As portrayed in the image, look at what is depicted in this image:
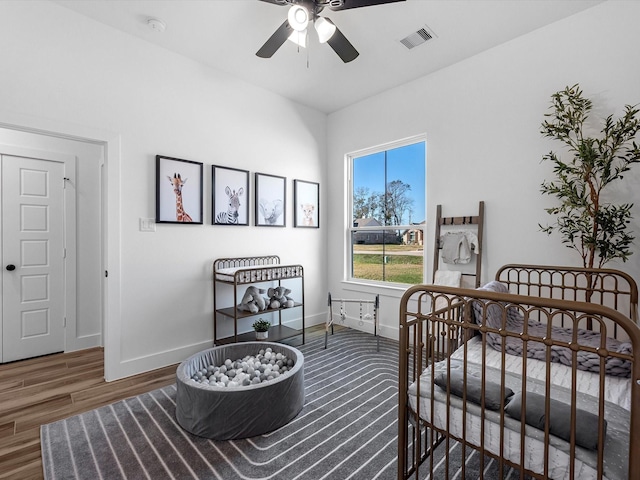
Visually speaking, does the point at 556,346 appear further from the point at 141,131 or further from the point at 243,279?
the point at 141,131

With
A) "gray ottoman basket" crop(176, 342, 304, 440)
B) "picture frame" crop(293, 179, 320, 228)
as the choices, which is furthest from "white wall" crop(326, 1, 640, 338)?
"gray ottoman basket" crop(176, 342, 304, 440)

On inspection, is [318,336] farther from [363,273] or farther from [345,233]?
[345,233]

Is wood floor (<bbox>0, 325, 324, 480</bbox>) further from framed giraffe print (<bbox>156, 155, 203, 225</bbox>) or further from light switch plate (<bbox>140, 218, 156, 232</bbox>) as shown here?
framed giraffe print (<bbox>156, 155, 203, 225</bbox>)

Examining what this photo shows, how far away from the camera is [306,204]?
412 centimetres

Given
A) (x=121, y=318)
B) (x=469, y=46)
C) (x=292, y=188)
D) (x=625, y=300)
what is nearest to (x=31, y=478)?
(x=121, y=318)

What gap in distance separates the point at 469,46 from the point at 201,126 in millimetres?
2586

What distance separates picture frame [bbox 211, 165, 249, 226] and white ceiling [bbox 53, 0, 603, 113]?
104 cm

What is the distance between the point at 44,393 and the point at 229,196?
85.8 inches

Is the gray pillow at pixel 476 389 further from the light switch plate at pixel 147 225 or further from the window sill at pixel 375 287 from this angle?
the light switch plate at pixel 147 225

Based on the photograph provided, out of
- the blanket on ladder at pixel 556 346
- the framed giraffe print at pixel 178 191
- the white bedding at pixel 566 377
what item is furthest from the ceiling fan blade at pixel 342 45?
the white bedding at pixel 566 377

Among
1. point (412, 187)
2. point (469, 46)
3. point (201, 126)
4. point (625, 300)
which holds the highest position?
point (469, 46)

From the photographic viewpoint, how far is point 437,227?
326 cm

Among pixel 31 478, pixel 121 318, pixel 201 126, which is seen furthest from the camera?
pixel 201 126

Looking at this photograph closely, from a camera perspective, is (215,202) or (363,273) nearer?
(215,202)
